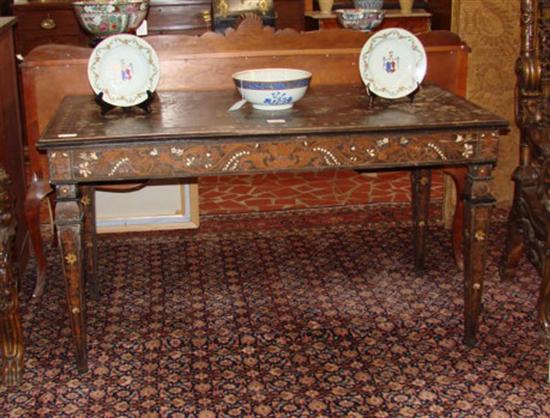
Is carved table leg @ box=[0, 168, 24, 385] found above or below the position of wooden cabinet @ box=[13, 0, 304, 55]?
below

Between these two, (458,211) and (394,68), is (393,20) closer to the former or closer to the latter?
(458,211)

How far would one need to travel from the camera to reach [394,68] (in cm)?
269

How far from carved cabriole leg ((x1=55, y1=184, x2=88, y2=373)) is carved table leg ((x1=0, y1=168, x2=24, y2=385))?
152mm

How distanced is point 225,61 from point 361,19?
0.65 meters

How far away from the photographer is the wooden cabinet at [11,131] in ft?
10.1

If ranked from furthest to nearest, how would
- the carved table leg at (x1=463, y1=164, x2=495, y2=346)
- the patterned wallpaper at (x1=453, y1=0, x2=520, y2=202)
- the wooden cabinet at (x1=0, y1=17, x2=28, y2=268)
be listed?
the patterned wallpaper at (x1=453, y1=0, x2=520, y2=202) → the wooden cabinet at (x1=0, y1=17, x2=28, y2=268) → the carved table leg at (x1=463, y1=164, x2=495, y2=346)

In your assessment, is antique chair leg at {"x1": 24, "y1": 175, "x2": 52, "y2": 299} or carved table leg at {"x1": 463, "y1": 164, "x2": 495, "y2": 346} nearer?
carved table leg at {"x1": 463, "y1": 164, "x2": 495, "y2": 346}

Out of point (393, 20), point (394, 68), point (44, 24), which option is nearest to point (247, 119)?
point (394, 68)

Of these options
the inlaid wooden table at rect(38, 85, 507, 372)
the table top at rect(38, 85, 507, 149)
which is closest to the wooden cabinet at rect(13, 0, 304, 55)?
the table top at rect(38, 85, 507, 149)

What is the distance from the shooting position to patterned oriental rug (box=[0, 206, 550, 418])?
2373mm

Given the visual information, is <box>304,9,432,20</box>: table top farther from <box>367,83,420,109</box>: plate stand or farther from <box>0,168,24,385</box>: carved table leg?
<box>0,168,24,385</box>: carved table leg

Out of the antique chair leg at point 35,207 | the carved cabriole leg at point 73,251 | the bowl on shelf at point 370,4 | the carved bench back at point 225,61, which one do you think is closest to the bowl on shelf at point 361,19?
the carved bench back at point 225,61

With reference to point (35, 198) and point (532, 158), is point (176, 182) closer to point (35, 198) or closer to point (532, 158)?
point (35, 198)

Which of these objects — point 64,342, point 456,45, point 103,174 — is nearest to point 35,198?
point 64,342
